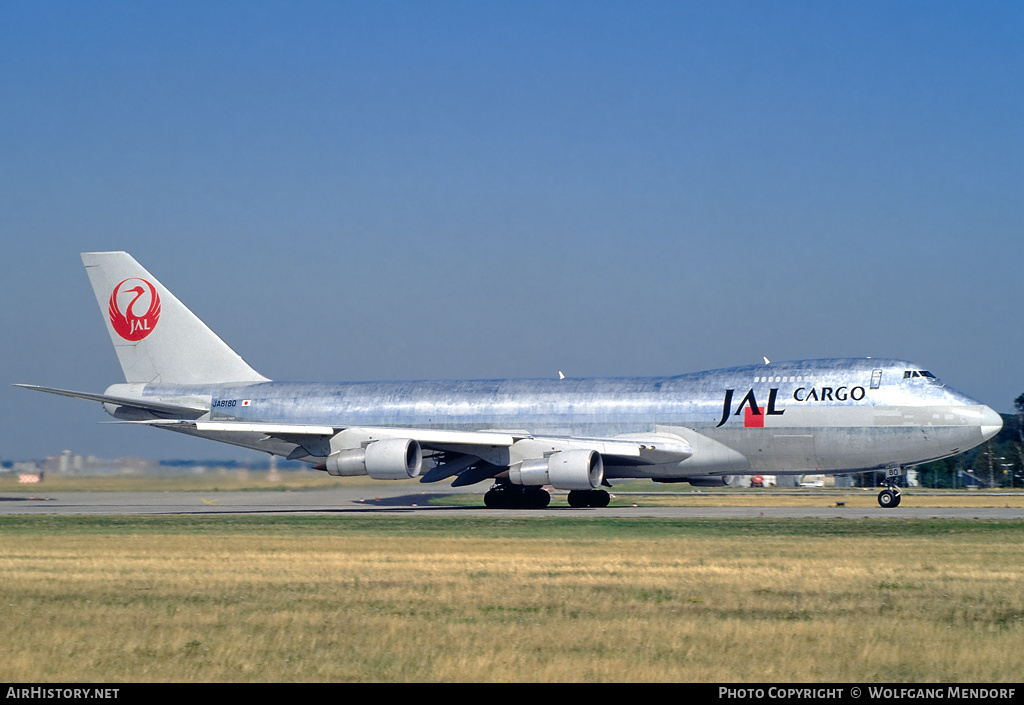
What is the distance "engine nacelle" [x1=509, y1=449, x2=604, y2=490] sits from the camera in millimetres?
34906

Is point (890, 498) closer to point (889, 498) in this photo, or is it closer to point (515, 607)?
point (889, 498)

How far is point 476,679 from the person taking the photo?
941 centimetres

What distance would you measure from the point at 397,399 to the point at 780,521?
16841 millimetres

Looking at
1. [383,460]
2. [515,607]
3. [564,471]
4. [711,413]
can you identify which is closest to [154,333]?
[383,460]

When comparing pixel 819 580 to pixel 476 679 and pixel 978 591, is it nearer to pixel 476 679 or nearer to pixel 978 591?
pixel 978 591

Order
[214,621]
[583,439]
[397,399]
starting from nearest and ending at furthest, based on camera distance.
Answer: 1. [214,621]
2. [583,439]
3. [397,399]

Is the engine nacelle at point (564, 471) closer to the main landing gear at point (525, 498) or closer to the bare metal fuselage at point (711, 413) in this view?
the bare metal fuselage at point (711, 413)

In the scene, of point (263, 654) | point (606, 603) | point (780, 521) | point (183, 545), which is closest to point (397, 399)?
point (780, 521)

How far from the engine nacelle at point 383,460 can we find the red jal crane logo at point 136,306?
11926mm

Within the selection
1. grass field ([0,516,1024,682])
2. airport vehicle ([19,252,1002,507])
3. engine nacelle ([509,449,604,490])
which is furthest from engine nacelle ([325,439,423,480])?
grass field ([0,516,1024,682])

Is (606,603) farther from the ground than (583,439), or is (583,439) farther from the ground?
(583,439)

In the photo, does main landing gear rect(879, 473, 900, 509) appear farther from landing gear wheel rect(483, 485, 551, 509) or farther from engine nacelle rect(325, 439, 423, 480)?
engine nacelle rect(325, 439, 423, 480)

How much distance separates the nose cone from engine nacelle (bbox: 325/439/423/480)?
55.5 feet

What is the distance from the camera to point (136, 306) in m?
44.5
